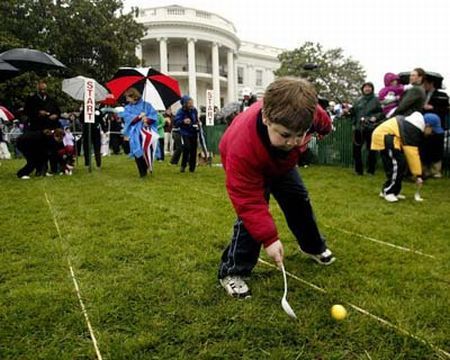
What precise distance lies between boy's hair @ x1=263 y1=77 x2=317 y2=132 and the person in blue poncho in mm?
7273

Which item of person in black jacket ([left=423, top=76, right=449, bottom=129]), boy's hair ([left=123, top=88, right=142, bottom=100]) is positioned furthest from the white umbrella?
person in black jacket ([left=423, top=76, right=449, bottom=129])

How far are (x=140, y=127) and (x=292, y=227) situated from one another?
21.5 feet

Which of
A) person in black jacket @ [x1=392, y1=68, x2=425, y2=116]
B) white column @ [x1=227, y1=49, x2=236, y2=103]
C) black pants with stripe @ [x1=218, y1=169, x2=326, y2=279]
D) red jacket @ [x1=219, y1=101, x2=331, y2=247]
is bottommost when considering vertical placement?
black pants with stripe @ [x1=218, y1=169, x2=326, y2=279]

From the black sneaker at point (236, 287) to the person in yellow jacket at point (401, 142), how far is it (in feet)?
12.5

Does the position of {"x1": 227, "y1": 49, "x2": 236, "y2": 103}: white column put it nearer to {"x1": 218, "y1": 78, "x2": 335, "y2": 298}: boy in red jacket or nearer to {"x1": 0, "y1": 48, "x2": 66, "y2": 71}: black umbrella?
{"x1": 0, "y1": 48, "x2": 66, "y2": 71}: black umbrella

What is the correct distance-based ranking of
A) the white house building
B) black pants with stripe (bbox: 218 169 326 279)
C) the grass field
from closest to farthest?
the grass field → black pants with stripe (bbox: 218 169 326 279) → the white house building

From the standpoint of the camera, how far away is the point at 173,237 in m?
4.32

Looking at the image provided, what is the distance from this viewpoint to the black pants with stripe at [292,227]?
3031 millimetres

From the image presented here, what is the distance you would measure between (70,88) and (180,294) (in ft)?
41.4

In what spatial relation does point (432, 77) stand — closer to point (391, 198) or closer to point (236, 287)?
point (391, 198)

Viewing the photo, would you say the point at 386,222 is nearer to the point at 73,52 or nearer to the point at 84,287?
the point at 84,287

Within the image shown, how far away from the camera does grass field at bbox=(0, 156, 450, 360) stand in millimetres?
2293

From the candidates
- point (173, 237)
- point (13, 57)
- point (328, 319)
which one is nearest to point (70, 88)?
point (13, 57)

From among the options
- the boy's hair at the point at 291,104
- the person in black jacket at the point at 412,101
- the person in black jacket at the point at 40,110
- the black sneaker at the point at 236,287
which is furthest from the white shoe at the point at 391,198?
the person in black jacket at the point at 40,110
